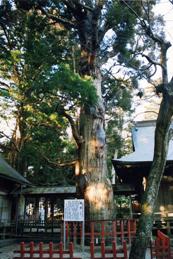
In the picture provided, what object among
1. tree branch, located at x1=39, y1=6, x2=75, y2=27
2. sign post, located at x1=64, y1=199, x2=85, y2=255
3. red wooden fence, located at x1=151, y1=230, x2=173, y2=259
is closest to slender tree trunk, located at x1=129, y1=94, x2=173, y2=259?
red wooden fence, located at x1=151, y1=230, x2=173, y2=259

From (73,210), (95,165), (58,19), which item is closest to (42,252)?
(73,210)

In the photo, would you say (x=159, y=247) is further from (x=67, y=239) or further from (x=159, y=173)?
(x=67, y=239)

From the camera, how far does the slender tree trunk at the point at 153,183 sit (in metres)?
6.00

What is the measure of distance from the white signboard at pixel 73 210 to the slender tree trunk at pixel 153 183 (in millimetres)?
2321

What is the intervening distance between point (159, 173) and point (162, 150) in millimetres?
520

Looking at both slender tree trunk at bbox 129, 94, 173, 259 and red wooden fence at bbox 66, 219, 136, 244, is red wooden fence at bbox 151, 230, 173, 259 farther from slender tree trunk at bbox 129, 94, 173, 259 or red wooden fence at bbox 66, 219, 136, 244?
red wooden fence at bbox 66, 219, 136, 244

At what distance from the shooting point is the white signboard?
8117 mm

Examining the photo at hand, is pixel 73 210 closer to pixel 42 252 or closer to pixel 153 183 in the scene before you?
pixel 42 252

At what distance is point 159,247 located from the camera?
21.4 ft

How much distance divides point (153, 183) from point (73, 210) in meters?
2.75

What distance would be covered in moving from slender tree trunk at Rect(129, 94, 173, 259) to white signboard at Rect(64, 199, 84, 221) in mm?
2321

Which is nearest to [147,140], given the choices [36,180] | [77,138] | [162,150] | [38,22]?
[77,138]

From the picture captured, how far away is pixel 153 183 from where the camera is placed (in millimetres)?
6453

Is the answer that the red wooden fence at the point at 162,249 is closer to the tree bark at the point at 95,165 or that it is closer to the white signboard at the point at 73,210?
the white signboard at the point at 73,210
